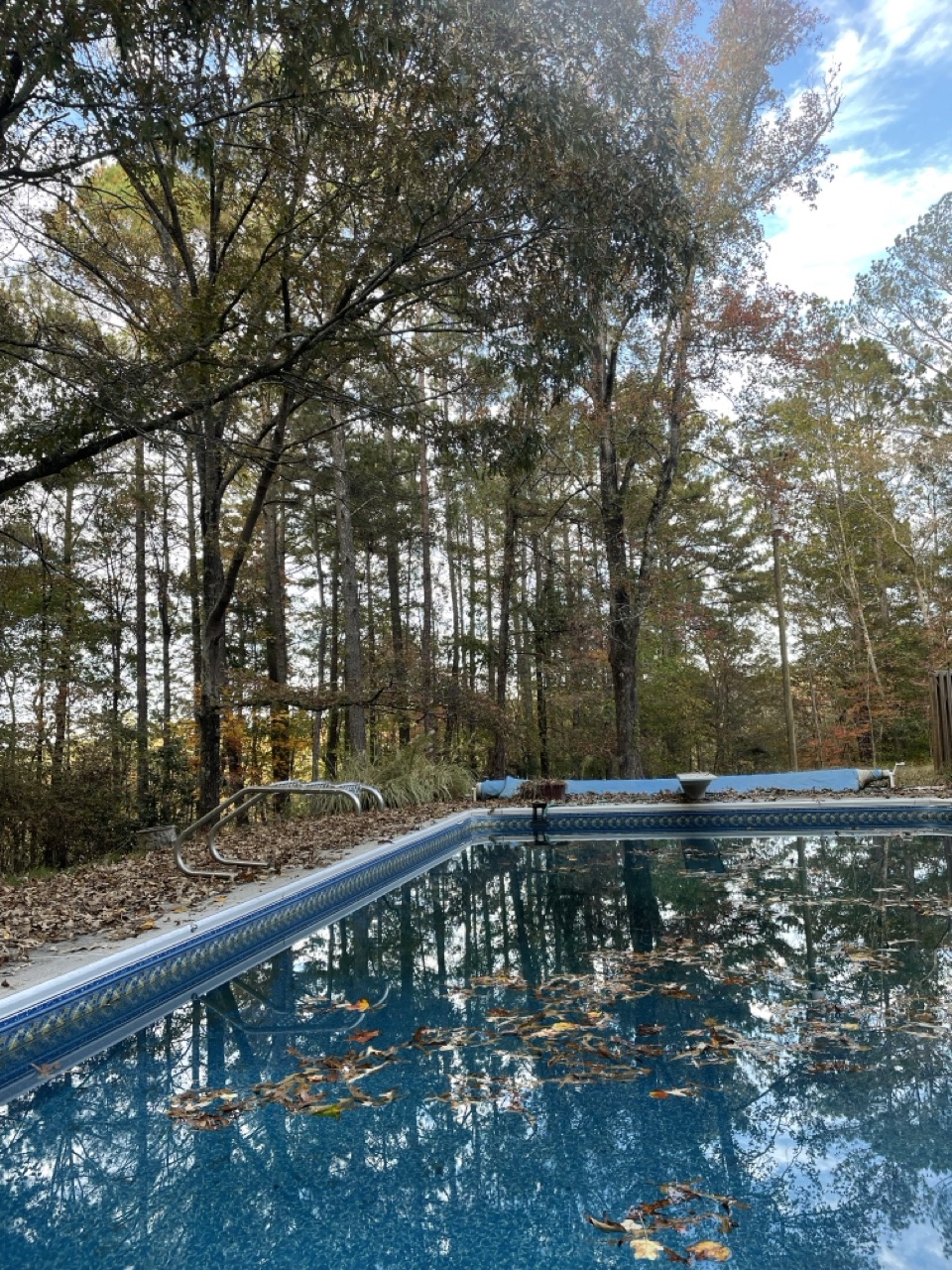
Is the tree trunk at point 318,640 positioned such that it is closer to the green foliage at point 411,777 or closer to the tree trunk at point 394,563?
the tree trunk at point 394,563

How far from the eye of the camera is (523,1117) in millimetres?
2379

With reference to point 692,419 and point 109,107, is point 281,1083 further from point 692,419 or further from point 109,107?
point 692,419

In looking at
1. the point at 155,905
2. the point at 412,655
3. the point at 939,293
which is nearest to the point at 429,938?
the point at 155,905

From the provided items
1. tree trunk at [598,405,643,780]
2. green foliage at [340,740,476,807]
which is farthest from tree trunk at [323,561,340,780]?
tree trunk at [598,405,643,780]

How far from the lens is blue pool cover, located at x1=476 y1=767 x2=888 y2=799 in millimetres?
10367

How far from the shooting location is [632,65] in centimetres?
534

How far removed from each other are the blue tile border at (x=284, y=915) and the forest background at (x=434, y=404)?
258 centimetres

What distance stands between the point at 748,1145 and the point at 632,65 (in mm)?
5960

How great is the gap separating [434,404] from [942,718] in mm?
8605

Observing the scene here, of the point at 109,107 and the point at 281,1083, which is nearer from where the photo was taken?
the point at 281,1083

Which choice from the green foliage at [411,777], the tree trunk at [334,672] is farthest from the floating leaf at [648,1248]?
the tree trunk at [334,672]

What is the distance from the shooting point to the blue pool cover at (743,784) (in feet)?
34.0

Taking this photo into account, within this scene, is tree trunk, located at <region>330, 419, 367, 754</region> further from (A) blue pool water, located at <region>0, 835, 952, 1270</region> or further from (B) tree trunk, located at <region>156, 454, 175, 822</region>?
(A) blue pool water, located at <region>0, 835, 952, 1270</region>

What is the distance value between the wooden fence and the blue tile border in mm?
2691
